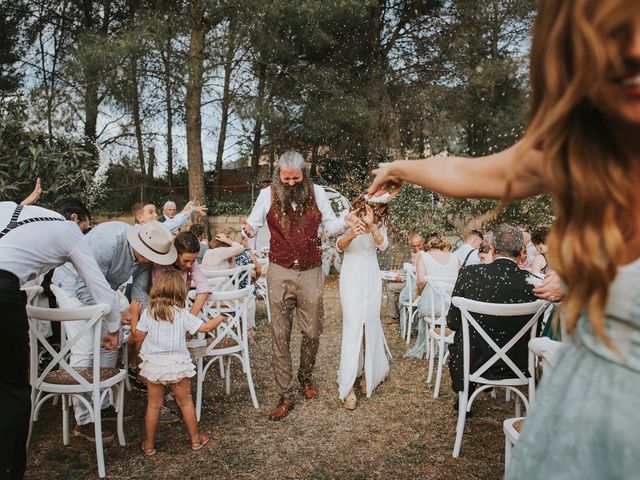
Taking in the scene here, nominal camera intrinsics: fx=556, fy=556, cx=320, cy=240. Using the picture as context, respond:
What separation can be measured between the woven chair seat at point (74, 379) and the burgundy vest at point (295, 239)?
1.43 m

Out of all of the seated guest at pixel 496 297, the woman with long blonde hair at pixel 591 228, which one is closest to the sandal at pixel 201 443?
the seated guest at pixel 496 297

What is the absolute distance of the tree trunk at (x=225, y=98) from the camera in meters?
12.0

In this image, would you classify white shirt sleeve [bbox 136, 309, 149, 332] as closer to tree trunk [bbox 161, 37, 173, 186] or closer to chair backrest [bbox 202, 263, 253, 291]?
chair backrest [bbox 202, 263, 253, 291]

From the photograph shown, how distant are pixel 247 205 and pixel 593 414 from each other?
15.6m

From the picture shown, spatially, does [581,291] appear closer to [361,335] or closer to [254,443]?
[254,443]

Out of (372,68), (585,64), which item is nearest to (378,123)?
(372,68)

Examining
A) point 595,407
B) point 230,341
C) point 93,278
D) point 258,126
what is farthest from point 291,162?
point 258,126

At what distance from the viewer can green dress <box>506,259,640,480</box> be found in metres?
0.79

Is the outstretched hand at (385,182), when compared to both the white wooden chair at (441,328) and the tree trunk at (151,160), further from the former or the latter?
the tree trunk at (151,160)

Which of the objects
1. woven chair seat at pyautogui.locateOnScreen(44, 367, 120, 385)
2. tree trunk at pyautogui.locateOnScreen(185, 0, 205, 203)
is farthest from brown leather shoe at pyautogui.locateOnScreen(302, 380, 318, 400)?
tree trunk at pyautogui.locateOnScreen(185, 0, 205, 203)

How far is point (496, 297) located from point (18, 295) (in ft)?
9.15

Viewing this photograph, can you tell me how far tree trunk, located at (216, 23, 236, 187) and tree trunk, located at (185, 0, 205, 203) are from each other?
612mm

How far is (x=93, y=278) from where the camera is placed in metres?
2.96

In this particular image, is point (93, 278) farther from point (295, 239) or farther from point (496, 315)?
point (496, 315)
